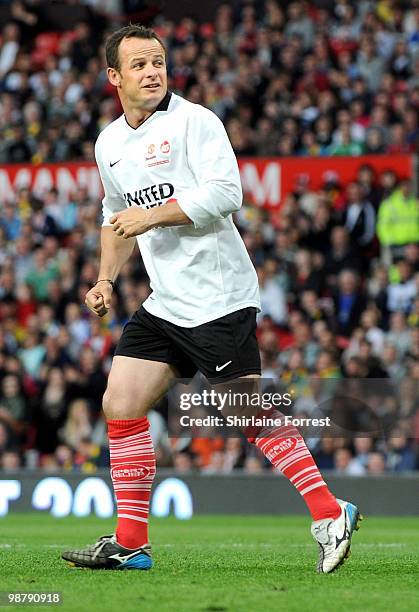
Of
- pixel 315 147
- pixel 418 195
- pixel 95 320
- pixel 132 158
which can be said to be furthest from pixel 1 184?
pixel 132 158

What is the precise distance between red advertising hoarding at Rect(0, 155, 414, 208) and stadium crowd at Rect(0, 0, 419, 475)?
0.18m

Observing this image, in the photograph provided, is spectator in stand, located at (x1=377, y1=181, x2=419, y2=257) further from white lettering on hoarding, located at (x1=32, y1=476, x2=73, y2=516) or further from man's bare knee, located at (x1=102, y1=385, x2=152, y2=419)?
man's bare knee, located at (x1=102, y1=385, x2=152, y2=419)

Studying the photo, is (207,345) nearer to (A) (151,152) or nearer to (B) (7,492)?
(A) (151,152)

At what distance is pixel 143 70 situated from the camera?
6188mm

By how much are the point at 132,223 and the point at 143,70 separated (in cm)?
78

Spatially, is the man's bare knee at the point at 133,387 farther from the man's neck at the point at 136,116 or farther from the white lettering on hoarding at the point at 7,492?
the white lettering on hoarding at the point at 7,492

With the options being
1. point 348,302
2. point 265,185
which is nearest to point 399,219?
point 348,302

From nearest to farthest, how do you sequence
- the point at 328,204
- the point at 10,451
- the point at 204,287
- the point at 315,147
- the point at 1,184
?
the point at 204,287, the point at 10,451, the point at 328,204, the point at 315,147, the point at 1,184

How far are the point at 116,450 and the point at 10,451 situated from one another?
8.27 meters

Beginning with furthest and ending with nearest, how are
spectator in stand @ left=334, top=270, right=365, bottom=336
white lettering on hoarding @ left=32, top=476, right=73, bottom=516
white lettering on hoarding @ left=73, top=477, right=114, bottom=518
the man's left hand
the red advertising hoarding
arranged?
the red advertising hoarding < spectator in stand @ left=334, top=270, right=365, bottom=336 < white lettering on hoarding @ left=32, top=476, right=73, bottom=516 < white lettering on hoarding @ left=73, top=477, right=114, bottom=518 < the man's left hand

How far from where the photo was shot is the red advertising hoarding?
16188 millimetres

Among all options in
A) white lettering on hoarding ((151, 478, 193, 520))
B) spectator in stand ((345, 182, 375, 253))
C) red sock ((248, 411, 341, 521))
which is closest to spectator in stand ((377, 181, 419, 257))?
spectator in stand ((345, 182, 375, 253))

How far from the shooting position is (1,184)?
17.9 m

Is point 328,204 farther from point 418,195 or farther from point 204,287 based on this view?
point 204,287
